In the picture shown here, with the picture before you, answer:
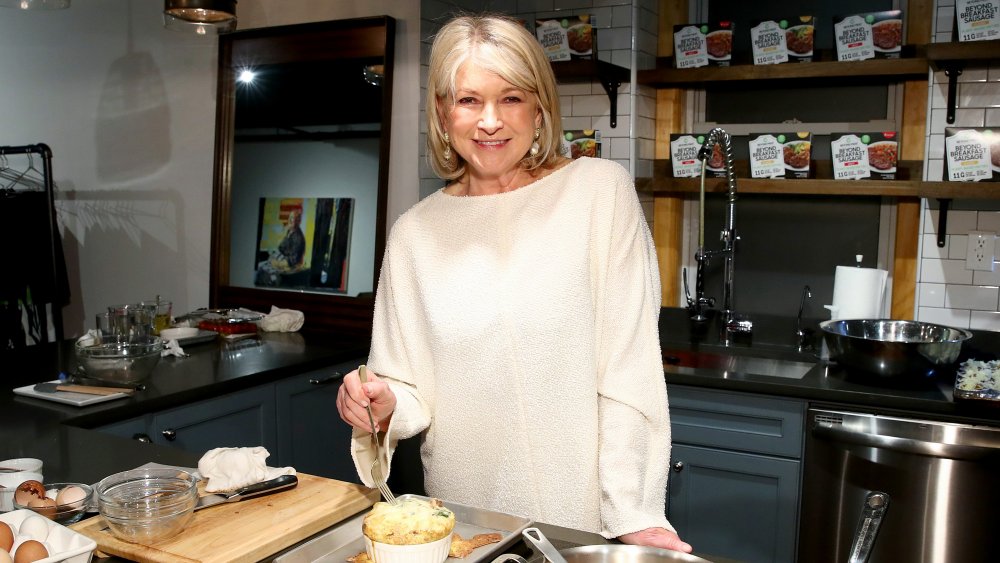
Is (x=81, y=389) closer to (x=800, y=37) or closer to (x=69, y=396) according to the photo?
(x=69, y=396)

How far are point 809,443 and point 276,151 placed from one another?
2554 mm

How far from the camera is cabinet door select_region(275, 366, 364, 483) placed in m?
3.09

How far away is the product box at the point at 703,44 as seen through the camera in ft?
11.6

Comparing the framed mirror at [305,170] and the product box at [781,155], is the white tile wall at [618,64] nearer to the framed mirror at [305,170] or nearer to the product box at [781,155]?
the framed mirror at [305,170]

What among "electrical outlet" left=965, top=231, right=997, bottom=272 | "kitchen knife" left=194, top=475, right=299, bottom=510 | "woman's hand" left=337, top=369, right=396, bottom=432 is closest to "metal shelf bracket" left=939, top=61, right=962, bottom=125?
"electrical outlet" left=965, top=231, right=997, bottom=272

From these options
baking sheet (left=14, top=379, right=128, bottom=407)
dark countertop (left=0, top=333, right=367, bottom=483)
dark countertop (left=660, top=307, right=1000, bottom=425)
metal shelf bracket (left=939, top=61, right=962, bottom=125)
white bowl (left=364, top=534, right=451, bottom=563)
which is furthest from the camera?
metal shelf bracket (left=939, top=61, right=962, bottom=125)

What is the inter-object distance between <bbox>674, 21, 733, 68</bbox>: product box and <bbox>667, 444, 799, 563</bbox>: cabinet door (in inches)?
63.4

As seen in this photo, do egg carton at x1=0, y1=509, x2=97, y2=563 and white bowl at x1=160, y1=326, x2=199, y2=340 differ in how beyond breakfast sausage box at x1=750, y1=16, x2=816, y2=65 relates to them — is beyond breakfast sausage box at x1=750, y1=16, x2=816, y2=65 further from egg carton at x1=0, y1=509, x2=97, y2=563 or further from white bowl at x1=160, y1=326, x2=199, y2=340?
egg carton at x1=0, y1=509, x2=97, y2=563

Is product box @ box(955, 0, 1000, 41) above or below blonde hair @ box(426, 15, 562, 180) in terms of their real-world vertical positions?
above

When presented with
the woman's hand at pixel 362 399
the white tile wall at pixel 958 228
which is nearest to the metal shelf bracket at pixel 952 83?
the white tile wall at pixel 958 228

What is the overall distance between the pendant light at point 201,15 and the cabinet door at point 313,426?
1.32 metres

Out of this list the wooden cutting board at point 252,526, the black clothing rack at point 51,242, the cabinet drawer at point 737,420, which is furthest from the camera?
the black clothing rack at point 51,242

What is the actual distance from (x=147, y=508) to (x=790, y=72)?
293 cm

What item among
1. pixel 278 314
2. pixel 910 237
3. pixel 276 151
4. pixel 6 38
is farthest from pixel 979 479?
pixel 6 38
